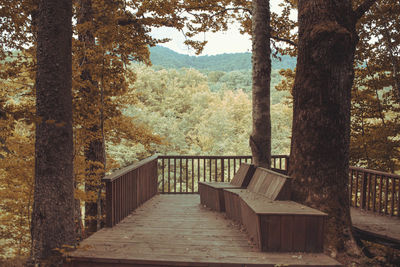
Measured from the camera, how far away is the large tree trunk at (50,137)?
3539 mm

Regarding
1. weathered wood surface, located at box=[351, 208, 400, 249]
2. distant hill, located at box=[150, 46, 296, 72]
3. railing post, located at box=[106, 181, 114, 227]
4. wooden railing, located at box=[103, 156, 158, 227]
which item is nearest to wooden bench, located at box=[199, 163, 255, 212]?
wooden railing, located at box=[103, 156, 158, 227]

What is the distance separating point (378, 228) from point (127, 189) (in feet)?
13.6

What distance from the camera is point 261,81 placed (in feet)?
19.4

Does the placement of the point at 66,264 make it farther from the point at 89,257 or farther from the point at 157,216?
the point at 157,216

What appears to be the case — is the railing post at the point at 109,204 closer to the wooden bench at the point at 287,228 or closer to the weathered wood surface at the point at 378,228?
the wooden bench at the point at 287,228

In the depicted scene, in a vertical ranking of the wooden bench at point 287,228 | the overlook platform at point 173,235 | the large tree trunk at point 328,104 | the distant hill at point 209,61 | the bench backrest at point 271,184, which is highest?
the distant hill at point 209,61

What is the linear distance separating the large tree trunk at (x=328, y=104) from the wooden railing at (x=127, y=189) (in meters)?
2.83

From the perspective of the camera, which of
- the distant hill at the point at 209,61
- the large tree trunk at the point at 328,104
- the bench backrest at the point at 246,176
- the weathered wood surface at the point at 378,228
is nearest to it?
the large tree trunk at the point at 328,104

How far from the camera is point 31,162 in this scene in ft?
16.4

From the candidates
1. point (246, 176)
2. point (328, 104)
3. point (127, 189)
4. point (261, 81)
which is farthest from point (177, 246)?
point (261, 81)

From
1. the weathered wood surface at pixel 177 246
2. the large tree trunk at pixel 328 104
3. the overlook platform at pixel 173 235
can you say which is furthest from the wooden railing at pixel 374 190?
the weathered wood surface at pixel 177 246

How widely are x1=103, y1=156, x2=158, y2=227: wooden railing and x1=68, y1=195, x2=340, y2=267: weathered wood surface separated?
20 centimetres

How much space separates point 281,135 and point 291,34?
1301cm

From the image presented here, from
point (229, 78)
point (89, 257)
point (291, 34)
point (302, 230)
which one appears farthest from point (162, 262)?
point (229, 78)
